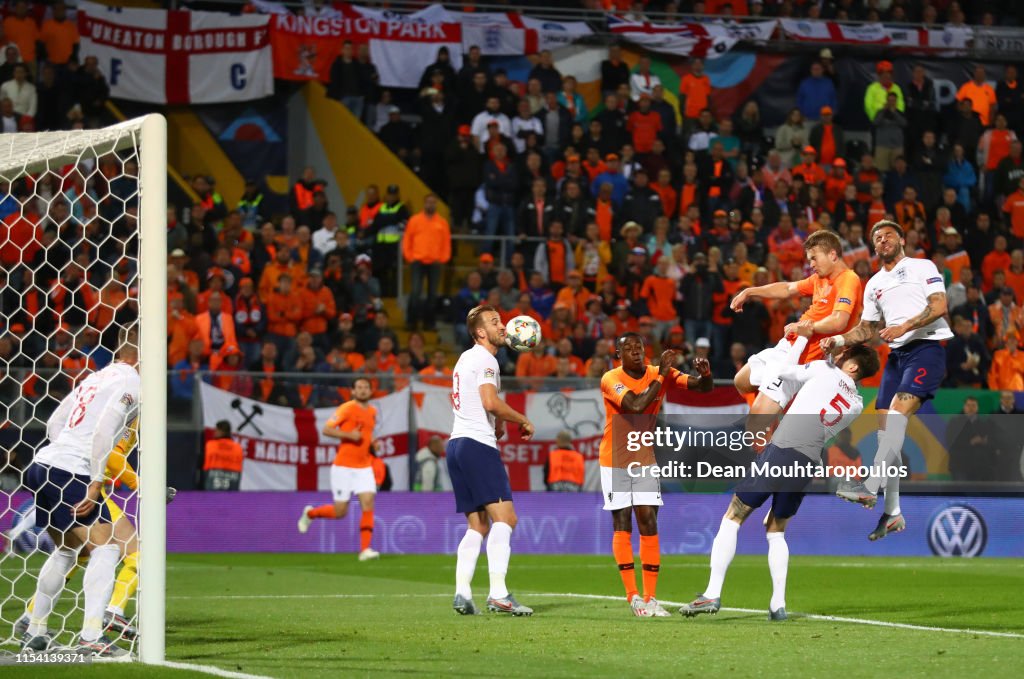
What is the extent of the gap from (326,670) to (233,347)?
12213 mm

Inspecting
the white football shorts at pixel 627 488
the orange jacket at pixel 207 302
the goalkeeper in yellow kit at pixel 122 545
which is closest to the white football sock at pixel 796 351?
the white football shorts at pixel 627 488

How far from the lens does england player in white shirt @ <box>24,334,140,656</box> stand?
29.8 ft

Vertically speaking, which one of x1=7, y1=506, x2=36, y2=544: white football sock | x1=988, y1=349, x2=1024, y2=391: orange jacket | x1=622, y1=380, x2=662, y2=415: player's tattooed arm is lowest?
x1=7, y1=506, x2=36, y2=544: white football sock

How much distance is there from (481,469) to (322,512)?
26.1 ft

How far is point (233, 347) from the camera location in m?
20.0

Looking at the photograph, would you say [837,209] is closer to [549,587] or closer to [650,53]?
[650,53]

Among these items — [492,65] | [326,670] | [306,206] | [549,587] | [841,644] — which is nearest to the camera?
[326,670]

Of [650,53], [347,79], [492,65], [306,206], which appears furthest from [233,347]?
[650,53]

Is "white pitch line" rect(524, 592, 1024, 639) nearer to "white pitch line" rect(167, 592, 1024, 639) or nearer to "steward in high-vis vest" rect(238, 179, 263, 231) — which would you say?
"white pitch line" rect(167, 592, 1024, 639)

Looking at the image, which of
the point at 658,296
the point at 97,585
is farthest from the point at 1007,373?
the point at 97,585

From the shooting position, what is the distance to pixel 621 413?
1131 cm

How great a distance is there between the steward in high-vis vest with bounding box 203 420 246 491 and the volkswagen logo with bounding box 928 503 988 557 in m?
8.93

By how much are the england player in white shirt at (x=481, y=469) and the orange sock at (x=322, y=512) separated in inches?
300

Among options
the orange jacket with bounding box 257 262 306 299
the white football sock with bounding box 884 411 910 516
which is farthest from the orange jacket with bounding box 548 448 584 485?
the white football sock with bounding box 884 411 910 516
